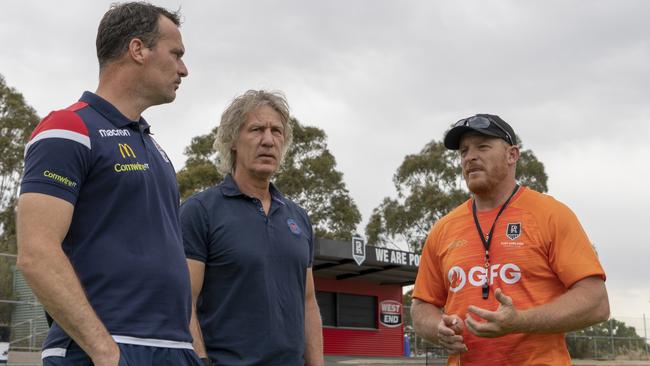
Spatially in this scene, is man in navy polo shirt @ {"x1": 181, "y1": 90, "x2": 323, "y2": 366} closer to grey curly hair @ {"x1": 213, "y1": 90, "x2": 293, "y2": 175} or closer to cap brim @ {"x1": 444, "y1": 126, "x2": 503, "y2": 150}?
grey curly hair @ {"x1": 213, "y1": 90, "x2": 293, "y2": 175}

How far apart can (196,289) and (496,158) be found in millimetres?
1783

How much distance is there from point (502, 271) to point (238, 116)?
170 centimetres

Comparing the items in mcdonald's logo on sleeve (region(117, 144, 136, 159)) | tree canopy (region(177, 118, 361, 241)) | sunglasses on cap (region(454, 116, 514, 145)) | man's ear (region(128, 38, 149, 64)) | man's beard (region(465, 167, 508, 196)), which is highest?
tree canopy (region(177, 118, 361, 241))

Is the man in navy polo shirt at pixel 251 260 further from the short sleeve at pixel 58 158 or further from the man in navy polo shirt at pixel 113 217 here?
the short sleeve at pixel 58 158

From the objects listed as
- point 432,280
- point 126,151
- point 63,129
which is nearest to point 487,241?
point 432,280

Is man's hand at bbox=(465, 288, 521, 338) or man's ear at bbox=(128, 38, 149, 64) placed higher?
man's ear at bbox=(128, 38, 149, 64)

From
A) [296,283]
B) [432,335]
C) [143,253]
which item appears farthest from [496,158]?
[143,253]

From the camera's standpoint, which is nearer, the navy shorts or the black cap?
the navy shorts

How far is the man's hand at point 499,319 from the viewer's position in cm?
351

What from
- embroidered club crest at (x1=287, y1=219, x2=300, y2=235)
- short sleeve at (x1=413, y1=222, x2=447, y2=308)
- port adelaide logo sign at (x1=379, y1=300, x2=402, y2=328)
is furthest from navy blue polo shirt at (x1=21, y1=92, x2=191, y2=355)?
port adelaide logo sign at (x1=379, y1=300, x2=402, y2=328)

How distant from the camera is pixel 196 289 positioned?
3.89 m

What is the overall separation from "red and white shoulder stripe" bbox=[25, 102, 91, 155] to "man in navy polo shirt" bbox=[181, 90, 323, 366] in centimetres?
127

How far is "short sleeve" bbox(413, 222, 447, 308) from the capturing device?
173 inches

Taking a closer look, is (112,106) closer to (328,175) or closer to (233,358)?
(233,358)
